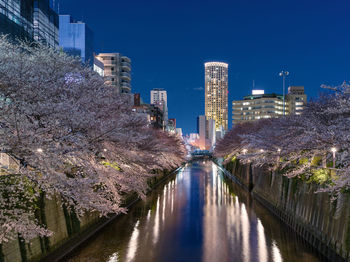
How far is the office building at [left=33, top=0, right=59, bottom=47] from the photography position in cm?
7456

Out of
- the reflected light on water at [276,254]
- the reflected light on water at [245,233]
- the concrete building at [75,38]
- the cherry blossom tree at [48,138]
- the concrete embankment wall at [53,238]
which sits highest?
the concrete building at [75,38]

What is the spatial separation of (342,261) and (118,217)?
21186 millimetres

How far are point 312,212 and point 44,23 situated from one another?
7217 centimetres

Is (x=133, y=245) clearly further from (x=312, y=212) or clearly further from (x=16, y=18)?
(x=16, y=18)

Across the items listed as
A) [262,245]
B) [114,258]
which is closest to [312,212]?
[262,245]

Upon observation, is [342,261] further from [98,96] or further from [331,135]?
[98,96]

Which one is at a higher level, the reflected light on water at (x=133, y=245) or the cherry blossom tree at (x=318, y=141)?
the cherry blossom tree at (x=318, y=141)

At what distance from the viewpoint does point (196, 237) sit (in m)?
28.0

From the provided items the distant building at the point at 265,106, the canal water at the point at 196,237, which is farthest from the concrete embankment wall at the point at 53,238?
the distant building at the point at 265,106

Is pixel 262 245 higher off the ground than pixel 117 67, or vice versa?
pixel 117 67

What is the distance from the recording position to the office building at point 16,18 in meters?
61.5

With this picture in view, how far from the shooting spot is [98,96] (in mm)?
24875

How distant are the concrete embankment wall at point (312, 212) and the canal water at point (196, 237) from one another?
3.06 feet

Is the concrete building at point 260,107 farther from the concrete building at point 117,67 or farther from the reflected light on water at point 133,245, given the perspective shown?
the reflected light on water at point 133,245
